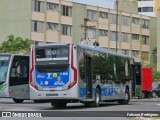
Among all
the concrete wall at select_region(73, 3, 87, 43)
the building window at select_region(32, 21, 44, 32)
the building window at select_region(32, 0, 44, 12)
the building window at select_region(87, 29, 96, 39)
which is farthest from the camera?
the building window at select_region(87, 29, 96, 39)

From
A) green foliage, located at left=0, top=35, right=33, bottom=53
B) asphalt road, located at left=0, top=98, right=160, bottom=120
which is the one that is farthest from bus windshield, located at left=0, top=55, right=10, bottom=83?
green foliage, located at left=0, top=35, right=33, bottom=53

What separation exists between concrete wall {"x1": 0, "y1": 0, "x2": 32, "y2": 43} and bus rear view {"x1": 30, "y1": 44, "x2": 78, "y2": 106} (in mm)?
57056

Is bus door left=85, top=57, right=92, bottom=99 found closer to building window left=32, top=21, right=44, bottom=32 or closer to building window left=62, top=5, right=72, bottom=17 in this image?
building window left=32, top=21, right=44, bottom=32

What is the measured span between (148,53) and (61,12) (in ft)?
90.2

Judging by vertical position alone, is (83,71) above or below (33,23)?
below

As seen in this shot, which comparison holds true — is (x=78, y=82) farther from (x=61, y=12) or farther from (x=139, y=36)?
(x=139, y=36)

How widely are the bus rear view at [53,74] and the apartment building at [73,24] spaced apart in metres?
48.8

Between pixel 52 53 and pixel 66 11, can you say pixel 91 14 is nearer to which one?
pixel 66 11

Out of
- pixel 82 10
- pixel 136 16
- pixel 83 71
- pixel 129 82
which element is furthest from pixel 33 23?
pixel 83 71

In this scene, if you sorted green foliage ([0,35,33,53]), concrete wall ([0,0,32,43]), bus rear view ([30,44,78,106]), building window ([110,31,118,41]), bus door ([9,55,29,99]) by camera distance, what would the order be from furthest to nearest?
building window ([110,31,118,41])
concrete wall ([0,0,32,43])
green foliage ([0,35,33,53])
bus door ([9,55,29,99])
bus rear view ([30,44,78,106])

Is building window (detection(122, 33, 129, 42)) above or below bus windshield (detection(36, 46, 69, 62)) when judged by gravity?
above

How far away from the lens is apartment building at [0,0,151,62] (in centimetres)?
8569

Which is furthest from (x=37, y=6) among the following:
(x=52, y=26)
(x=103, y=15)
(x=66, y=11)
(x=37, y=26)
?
(x=103, y=15)

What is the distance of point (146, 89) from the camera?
53906 millimetres
